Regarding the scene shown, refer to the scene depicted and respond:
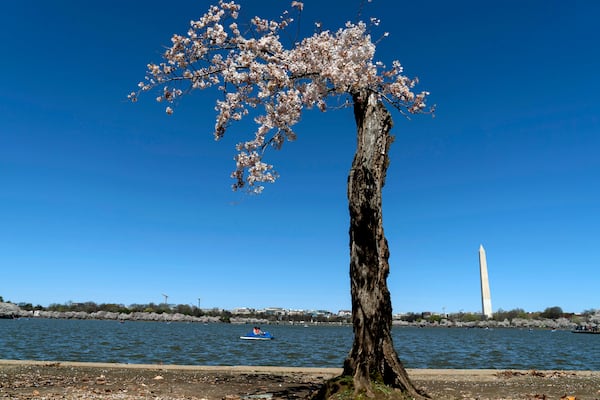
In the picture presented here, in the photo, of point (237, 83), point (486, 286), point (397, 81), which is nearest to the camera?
point (237, 83)

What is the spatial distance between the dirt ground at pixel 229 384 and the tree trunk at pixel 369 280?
2.06 m

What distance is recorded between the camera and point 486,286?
15500 centimetres

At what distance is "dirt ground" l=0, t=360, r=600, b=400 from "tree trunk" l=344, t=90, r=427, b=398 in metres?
2.06

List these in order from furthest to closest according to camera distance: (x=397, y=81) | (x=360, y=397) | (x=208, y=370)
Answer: (x=208, y=370) < (x=397, y=81) < (x=360, y=397)

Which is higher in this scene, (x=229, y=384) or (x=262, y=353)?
(x=229, y=384)

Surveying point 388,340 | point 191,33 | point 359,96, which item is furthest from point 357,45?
point 388,340

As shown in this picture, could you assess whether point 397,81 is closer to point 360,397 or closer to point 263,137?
point 263,137

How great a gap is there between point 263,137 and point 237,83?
2064 mm

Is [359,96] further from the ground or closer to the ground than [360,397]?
further from the ground

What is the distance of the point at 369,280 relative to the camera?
33.0 ft

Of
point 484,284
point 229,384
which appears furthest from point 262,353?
point 484,284

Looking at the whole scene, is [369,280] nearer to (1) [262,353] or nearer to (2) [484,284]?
(1) [262,353]

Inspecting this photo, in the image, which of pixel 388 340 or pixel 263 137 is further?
pixel 263 137

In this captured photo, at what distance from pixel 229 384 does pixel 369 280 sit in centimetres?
704
